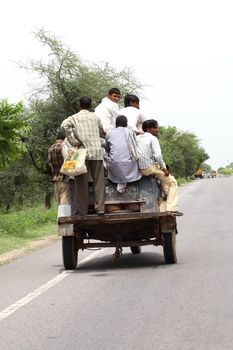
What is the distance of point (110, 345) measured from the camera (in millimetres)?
6020

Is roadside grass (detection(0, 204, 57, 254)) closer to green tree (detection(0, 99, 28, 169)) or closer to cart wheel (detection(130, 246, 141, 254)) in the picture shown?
green tree (detection(0, 99, 28, 169))

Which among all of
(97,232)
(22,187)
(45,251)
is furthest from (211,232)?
(22,187)

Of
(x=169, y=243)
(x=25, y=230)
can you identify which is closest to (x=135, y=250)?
(x=169, y=243)

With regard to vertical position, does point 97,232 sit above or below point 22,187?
below

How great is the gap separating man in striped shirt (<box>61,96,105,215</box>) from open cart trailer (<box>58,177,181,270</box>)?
0.24 metres

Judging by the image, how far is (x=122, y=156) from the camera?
36.9 feet

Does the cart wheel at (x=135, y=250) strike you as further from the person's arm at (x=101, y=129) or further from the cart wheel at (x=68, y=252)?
the person's arm at (x=101, y=129)

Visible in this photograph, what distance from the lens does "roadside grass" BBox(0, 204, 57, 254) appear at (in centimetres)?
1678

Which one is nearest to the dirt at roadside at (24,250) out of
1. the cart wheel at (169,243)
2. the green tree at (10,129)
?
the green tree at (10,129)

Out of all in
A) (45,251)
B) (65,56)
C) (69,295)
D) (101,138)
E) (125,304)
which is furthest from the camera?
(65,56)

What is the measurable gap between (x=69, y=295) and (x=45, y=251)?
6516 millimetres

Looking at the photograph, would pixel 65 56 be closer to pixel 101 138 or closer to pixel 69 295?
pixel 101 138

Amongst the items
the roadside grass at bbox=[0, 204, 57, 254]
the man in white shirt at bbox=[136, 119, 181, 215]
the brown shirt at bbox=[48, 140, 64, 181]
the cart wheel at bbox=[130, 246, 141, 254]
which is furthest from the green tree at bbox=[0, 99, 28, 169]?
the man in white shirt at bbox=[136, 119, 181, 215]

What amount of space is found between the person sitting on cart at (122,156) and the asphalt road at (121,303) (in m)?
1.44
